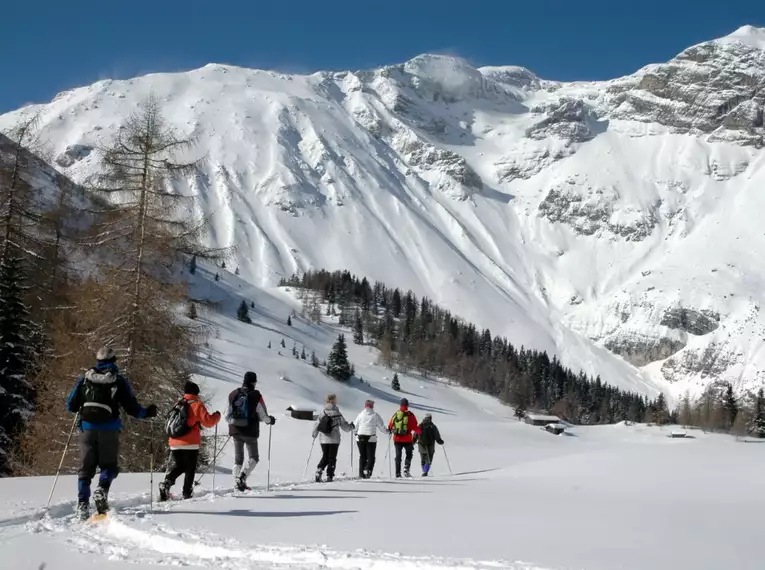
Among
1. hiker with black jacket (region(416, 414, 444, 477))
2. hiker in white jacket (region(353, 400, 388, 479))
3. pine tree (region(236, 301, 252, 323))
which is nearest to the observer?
hiker in white jacket (region(353, 400, 388, 479))

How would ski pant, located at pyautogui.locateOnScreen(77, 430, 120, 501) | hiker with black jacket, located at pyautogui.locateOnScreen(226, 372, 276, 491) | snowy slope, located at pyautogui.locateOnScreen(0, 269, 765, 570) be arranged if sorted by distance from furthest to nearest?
hiker with black jacket, located at pyautogui.locateOnScreen(226, 372, 276, 491), ski pant, located at pyautogui.locateOnScreen(77, 430, 120, 501), snowy slope, located at pyautogui.locateOnScreen(0, 269, 765, 570)

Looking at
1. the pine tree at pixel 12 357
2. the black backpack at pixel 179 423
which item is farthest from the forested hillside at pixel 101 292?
the black backpack at pixel 179 423

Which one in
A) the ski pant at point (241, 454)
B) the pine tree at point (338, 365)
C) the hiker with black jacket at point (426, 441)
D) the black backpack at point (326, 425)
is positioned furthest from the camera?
the pine tree at point (338, 365)

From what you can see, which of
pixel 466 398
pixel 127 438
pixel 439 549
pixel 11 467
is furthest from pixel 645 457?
pixel 466 398

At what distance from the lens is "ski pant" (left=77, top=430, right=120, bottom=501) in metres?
9.38

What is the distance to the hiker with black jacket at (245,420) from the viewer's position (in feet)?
41.9

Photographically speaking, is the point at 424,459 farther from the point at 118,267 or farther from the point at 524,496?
the point at 118,267

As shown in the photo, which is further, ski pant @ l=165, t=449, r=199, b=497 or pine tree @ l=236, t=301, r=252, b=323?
pine tree @ l=236, t=301, r=252, b=323

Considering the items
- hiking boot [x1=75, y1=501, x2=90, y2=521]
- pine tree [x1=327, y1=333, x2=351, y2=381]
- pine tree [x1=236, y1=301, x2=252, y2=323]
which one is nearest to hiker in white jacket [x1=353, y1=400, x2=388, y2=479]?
hiking boot [x1=75, y1=501, x2=90, y2=521]

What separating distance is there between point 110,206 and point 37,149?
462 cm

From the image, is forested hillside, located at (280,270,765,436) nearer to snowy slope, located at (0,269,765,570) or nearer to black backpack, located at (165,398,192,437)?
snowy slope, located at (0,269,765,570)

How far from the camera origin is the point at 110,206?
65.2 ft

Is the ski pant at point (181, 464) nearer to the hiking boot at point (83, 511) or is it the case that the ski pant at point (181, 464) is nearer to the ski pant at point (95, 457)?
the ski pant at point (95, 457)

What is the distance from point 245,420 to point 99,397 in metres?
3.63
